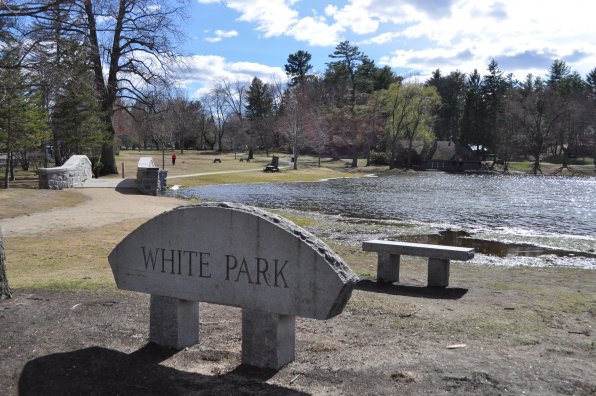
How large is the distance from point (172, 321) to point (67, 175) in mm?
22546

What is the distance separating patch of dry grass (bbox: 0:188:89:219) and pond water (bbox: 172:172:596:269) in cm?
809

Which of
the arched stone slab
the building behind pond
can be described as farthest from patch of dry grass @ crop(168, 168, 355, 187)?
the arched stone slab

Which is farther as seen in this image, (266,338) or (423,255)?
(423,255)

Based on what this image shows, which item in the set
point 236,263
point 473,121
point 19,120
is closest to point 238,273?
point 236,263

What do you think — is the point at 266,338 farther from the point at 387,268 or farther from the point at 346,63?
the point at 346,63

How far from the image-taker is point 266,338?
4.35m

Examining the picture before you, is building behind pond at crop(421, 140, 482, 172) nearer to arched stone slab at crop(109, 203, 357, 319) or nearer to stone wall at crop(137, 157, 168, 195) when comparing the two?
stone wall at crop(137, 157, 168, 195)

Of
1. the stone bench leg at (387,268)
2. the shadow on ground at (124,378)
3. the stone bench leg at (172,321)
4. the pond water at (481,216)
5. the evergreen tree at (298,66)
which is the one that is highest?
the evergreen tree at (298,66)

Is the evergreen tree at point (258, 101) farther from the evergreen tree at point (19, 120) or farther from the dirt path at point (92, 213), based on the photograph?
the dirt path at point (92, 213)

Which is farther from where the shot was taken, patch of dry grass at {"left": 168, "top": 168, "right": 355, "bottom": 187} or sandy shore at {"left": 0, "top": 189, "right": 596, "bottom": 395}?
patch of dry grass at {"left": 168, "top": 168, "right": 355, "bottom": 187}

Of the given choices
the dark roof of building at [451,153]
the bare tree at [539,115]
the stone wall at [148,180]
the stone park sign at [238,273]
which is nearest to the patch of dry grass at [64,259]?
the stone park sign at [238,273]

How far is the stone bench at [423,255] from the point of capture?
9.09 m

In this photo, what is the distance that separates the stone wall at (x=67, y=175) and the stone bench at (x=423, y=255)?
18.6m

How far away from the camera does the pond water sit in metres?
15.4
